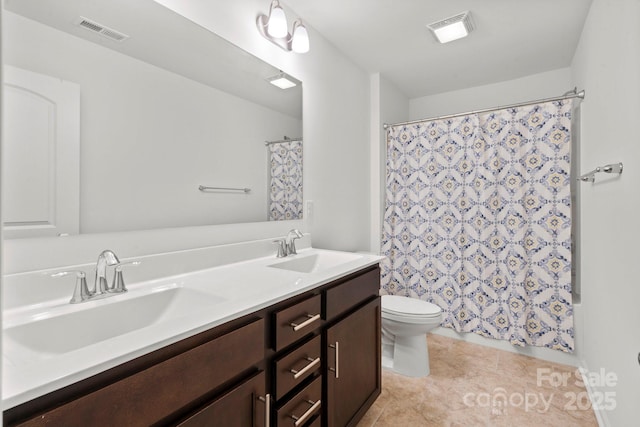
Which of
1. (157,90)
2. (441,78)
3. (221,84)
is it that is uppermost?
(441,78)

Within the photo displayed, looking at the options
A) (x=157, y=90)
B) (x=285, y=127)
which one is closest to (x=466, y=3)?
(x=285, y=127)

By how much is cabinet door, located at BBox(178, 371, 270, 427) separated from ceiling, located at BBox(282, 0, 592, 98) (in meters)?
1.96

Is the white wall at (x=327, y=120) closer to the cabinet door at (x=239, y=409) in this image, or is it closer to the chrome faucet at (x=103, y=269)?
the chrome faucet at (x=103, y=269)

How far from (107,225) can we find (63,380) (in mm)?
666

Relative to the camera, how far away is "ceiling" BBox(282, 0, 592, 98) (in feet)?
6.30

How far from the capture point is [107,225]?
3.62 feet

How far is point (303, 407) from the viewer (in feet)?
3.74

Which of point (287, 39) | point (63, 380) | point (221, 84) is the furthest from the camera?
point (287, 39)

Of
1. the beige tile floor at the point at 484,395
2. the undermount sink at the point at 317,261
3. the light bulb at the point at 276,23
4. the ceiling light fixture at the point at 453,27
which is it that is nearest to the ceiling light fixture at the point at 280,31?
the light bulb at the point at 276,23

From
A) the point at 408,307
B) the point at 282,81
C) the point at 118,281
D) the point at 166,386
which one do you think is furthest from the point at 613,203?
the point at 118,281

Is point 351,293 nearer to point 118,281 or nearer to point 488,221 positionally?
point 118,281

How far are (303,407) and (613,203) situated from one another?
1575 millimetres

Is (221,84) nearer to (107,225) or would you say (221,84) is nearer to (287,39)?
(287,39)

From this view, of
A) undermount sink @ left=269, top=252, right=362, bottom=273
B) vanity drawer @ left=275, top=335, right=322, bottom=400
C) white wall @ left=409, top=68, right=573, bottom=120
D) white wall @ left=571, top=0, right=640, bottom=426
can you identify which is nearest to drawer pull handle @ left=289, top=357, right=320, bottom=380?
vanity drawer @ left=275, top=335, right=322, bottom=400
